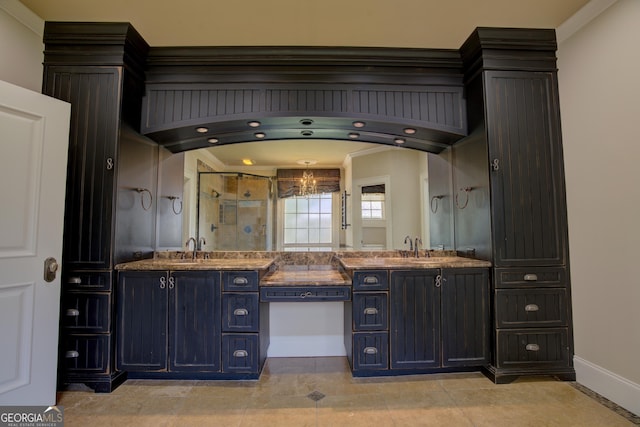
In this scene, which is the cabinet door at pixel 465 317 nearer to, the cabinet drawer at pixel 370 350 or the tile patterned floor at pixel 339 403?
the tile patterned floor at pixel 339 403

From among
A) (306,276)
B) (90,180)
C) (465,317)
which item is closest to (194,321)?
(306,276)

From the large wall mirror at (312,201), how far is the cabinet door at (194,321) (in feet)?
2.44

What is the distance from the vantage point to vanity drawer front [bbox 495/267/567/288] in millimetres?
2096

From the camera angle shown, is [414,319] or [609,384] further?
[414,319]

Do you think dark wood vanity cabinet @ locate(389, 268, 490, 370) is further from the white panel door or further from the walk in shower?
the white panel door

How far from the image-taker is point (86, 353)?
1979 mm

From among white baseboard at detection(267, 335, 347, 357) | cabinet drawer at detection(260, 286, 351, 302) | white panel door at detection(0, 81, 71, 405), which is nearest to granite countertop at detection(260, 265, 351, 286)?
cabinet drawer at detection(260, 286, 351, 302)

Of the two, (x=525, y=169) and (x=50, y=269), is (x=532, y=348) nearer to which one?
(x=525, y=169)

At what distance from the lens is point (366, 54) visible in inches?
90.1

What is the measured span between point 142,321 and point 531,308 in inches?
112

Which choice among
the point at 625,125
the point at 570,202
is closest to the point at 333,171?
the point at 570,202

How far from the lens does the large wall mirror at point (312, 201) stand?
2.88 meters

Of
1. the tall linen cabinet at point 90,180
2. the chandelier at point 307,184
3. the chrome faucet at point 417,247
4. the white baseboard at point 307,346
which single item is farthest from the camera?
the chandelier at point 307,184

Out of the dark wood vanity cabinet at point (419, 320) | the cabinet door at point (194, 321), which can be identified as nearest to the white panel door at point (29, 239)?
the cabinet door at point (194, 321)
